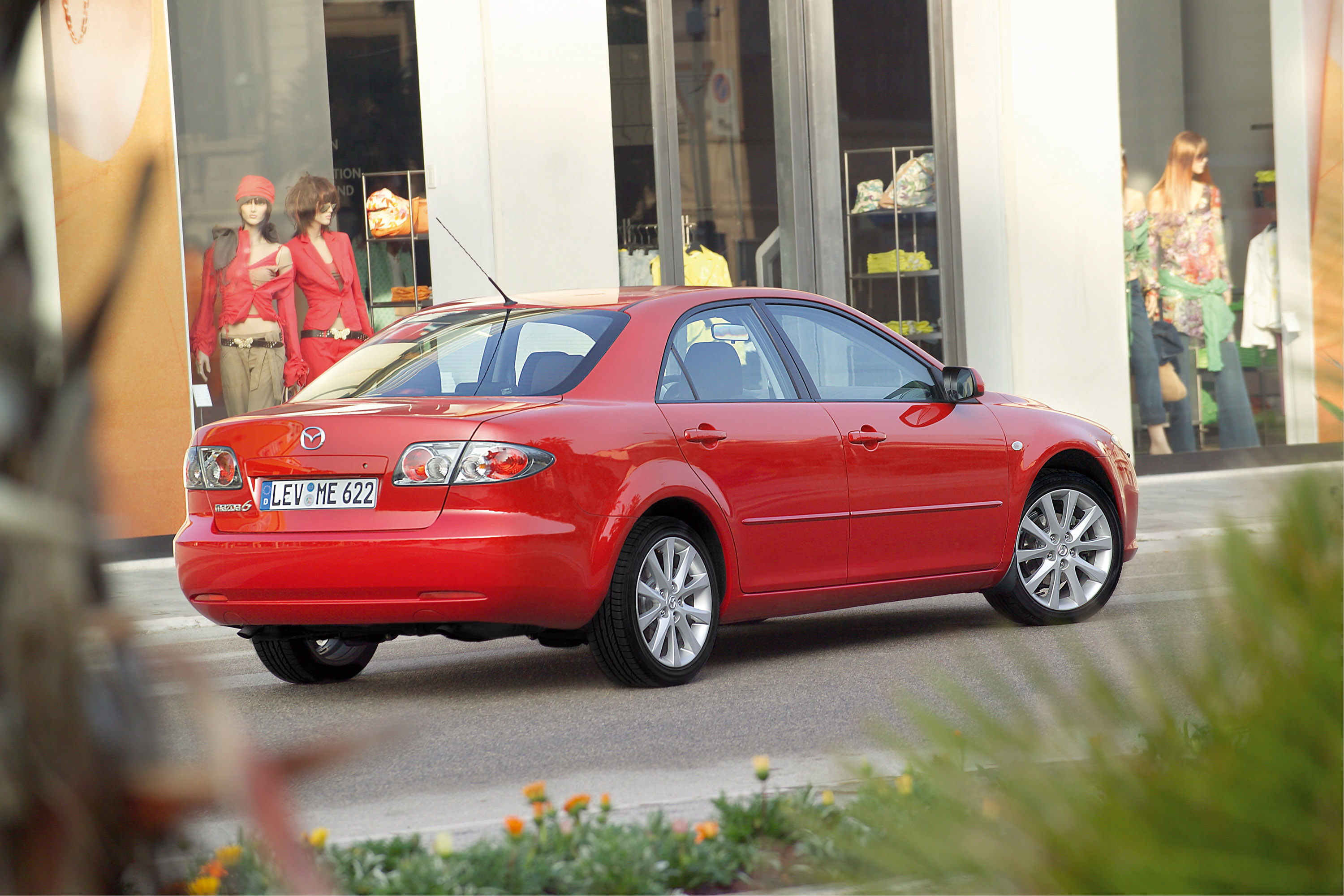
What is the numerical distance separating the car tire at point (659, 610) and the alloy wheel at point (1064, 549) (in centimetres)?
199

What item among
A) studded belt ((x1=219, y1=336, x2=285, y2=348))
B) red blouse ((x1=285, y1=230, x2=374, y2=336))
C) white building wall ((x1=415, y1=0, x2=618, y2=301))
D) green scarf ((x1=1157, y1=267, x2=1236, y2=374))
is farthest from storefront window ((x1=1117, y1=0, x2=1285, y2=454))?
studded belt ((x1=219, y1=336, x2=285, y2=348))

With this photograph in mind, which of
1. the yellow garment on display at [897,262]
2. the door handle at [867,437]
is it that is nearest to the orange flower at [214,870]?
the door handle at [867,437]

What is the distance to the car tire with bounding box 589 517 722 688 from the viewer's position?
609cm

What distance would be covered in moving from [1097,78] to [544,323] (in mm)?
9496

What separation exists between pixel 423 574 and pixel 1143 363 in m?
10.8

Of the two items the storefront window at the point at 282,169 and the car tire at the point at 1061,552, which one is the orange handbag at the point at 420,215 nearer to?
the storefront window at the point at 282,169

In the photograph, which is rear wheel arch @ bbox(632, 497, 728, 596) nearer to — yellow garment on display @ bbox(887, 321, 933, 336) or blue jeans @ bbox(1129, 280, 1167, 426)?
yellow garment on display @ bbox(887, 321, 933, 336)

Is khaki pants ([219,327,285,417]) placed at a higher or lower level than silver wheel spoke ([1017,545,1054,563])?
higher

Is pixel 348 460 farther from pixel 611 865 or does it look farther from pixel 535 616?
pixel 611 865

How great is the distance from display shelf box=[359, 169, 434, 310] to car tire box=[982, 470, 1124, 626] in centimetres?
669

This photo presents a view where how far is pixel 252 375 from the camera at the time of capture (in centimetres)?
1278

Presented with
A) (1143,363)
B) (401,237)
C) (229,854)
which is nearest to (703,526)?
(229,854)

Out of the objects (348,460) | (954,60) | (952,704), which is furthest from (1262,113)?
(952,704)

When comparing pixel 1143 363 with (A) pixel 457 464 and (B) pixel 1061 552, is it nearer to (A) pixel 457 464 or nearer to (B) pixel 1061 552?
(B) pixel 1061 552
